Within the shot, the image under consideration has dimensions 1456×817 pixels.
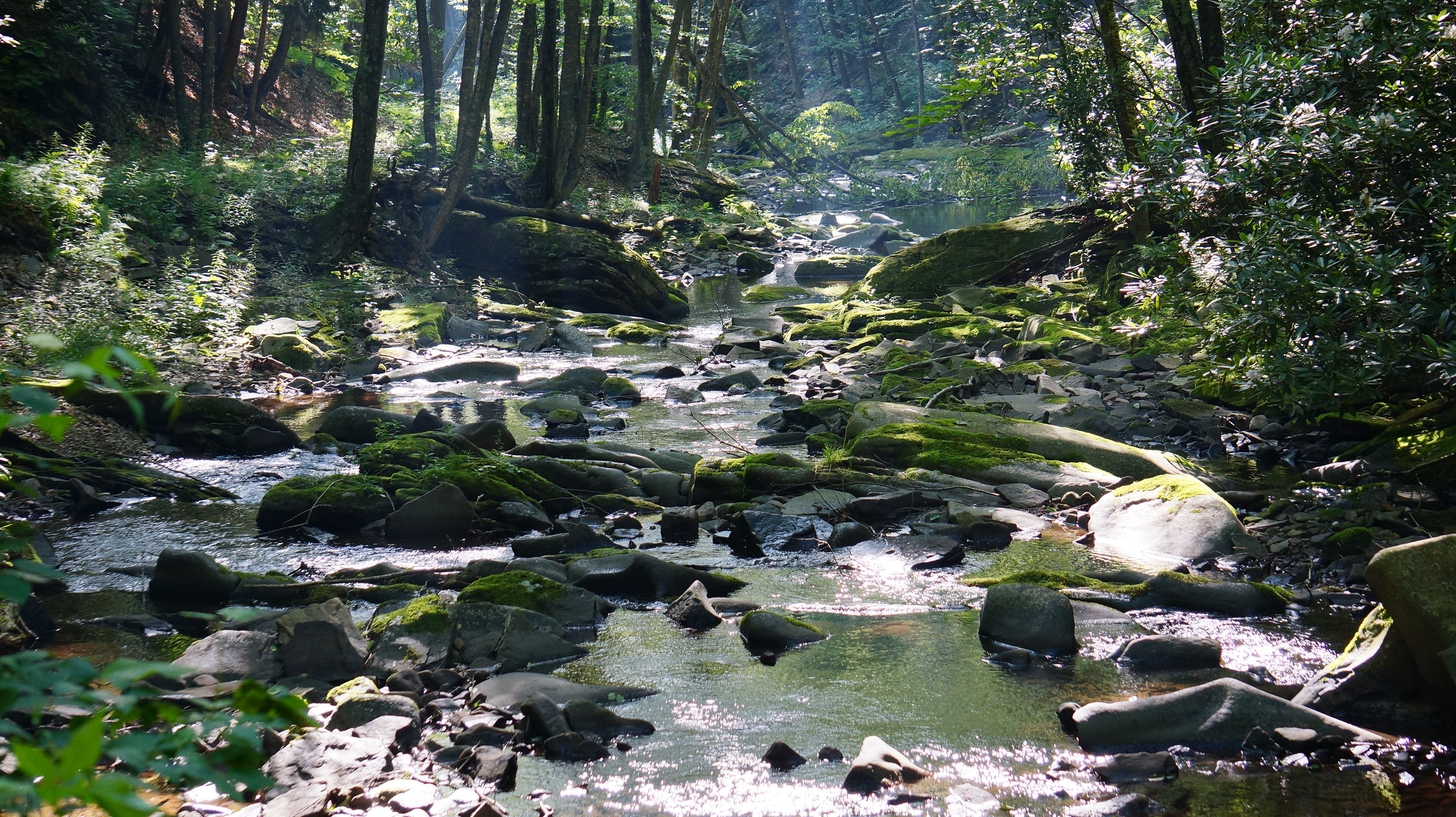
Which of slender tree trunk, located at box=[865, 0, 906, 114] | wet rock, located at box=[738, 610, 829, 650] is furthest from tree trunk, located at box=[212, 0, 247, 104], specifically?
slender tree trunk, located at box=[865, 0, 906, 114]

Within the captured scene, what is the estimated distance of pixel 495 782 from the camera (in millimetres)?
3717

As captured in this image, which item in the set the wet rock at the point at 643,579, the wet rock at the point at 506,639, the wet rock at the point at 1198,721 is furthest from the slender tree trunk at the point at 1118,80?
the wet rock at the point at 506,639

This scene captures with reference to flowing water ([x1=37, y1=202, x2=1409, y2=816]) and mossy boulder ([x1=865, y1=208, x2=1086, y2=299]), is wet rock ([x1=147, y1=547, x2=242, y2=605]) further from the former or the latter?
mossy boulder ([x1=865, y1=208, x2=1086, y2=299])

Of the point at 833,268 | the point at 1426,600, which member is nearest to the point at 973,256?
the point at 833,268

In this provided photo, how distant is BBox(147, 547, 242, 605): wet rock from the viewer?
5.63m

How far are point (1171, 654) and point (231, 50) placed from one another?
70.2 ft

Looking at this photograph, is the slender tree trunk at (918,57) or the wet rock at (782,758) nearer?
the wet rock at (782,758)

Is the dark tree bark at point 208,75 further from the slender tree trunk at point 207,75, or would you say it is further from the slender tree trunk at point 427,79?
the slender tree trunk at point 427,79

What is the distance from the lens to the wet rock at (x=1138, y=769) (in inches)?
148

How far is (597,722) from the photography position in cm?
416

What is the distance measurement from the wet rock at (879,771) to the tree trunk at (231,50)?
67.0ft

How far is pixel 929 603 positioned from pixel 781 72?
63.3m

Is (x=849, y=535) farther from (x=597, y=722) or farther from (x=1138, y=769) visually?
(x=1138, y=769)

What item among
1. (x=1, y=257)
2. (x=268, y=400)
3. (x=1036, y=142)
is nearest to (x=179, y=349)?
(x=268, y=400)
